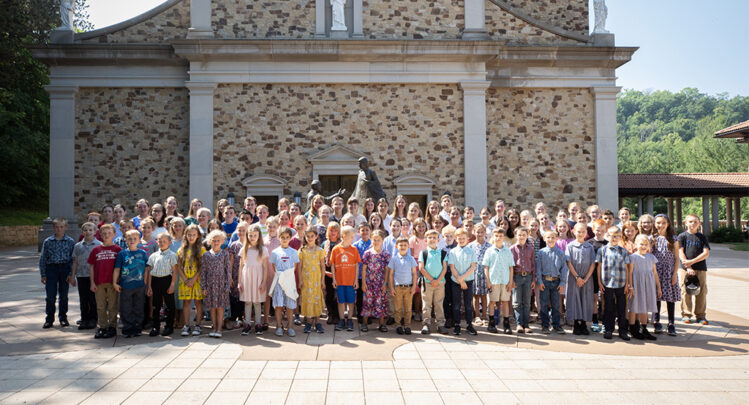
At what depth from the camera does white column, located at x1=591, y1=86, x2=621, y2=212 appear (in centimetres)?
1527

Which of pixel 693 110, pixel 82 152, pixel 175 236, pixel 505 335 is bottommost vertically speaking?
pixel 505 335

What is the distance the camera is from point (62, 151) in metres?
14.5

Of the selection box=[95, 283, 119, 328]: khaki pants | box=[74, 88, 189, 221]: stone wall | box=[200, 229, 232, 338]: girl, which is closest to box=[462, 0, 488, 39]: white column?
box=[74, 88, 189, 221]: stone wall

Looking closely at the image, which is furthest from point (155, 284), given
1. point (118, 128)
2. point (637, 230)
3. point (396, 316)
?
point (118, 128)

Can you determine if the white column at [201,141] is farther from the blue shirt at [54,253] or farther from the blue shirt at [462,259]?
the blue shirt at [462,259]

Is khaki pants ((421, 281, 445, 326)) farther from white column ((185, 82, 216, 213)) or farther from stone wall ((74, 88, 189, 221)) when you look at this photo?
stone wall ((74, 88, 189, 221))

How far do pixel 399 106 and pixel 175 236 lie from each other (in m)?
9.73

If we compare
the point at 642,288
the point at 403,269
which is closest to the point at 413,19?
the point at 403,269

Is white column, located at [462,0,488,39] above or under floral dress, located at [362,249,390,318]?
above

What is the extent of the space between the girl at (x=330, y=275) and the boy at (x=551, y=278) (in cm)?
296

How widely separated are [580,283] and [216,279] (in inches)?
196

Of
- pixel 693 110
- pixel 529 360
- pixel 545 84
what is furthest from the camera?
pixel 693 110

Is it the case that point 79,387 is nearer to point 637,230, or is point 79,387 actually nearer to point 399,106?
point 637,230

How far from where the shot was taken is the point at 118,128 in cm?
1471
